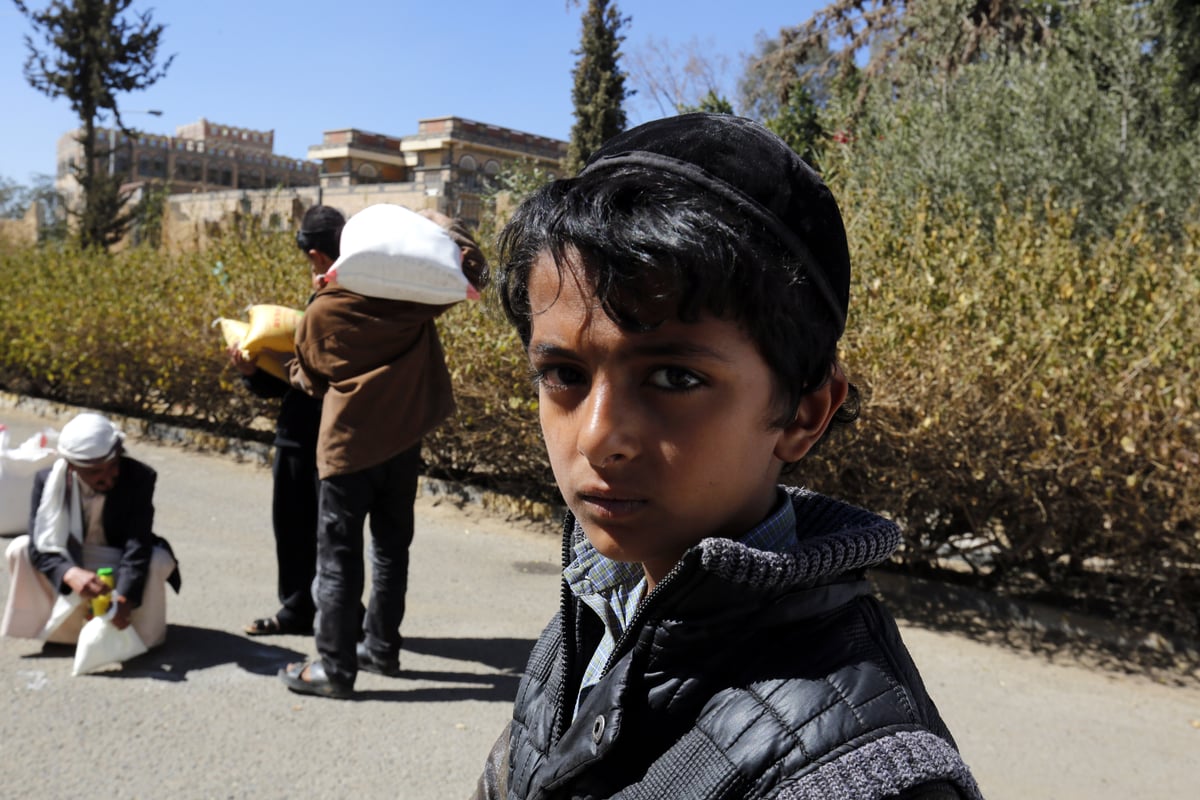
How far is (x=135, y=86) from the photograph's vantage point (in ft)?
109

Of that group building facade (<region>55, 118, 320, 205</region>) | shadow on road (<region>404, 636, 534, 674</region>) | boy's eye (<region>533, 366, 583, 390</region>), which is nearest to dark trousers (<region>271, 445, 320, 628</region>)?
shadow on road (<region>404, 636, 534, 674</region>)

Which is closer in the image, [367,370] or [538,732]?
[538,732]

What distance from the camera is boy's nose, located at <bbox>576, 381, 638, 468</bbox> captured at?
3.51ft

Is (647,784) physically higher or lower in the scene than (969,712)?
higher

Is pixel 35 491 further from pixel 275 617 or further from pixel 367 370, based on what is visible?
pixel 367 370

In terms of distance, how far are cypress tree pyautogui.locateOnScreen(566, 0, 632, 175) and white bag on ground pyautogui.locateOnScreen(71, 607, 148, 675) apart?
2152cm

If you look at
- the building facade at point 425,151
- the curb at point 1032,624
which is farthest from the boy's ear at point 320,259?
the building facade at point 425,151

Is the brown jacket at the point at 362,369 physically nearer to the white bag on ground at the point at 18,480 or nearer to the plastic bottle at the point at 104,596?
the plastic bottle at the point at 104,596

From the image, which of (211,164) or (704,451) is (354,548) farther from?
(211,164)

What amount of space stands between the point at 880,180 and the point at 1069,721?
6528 millimetres

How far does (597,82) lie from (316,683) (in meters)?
23.5

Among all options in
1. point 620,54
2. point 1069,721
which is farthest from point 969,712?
point 620,54

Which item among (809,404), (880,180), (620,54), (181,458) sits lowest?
(181,458)

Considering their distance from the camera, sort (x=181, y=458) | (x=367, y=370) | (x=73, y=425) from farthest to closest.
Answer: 1. (x=181, y=458)
2. (x=73, y=425)
3. (x=367, y=370)
